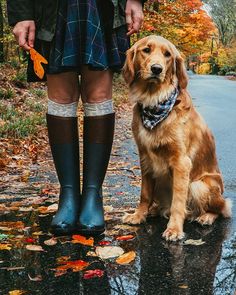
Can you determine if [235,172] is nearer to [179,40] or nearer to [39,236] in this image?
[39,236]

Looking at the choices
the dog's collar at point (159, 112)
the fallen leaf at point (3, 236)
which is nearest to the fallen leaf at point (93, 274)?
the fallen leaf at point (3, 236)

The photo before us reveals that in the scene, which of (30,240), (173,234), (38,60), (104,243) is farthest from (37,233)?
(38,60)

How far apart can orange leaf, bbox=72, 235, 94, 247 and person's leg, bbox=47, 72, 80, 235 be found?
82 millimetres

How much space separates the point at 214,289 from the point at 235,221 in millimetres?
1211

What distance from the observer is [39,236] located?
2967 mm

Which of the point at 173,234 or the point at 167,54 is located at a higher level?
the point at 167,54

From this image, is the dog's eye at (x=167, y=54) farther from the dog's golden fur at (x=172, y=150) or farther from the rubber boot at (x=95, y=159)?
the rubber boot at (x=95, y=159)

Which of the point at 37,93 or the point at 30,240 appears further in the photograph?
the point at 37,93

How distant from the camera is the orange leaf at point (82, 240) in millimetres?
2793

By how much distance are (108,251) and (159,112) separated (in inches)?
37.9

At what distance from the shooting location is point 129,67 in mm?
3217

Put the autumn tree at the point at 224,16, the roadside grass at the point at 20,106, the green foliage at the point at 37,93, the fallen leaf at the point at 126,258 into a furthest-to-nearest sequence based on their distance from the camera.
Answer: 1. the autumn tree at the point at 224,16
2. the green foliage at the point at 37,93
3. the roadside grass at the point at 20,106
4. the fallen leaf at the point at 126,258

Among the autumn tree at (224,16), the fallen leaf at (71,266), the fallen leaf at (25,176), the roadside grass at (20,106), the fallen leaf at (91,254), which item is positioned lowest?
the fallen leaf at (25,176)

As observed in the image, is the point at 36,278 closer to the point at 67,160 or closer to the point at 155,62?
the point at 67,160
